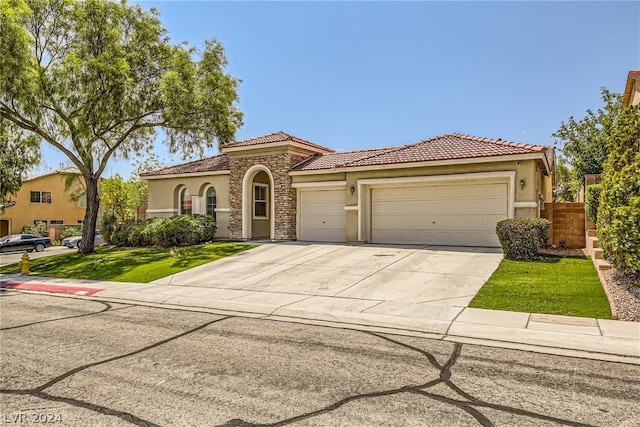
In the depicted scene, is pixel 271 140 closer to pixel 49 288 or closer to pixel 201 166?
pixel 201 166

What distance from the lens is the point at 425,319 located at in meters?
7.93

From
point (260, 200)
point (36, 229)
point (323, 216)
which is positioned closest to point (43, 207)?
point (36, 229)

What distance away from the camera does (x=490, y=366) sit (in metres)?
5.50

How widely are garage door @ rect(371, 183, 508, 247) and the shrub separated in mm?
2491

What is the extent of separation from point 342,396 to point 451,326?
3492 mm

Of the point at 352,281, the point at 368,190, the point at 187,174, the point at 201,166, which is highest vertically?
the point at 201,166

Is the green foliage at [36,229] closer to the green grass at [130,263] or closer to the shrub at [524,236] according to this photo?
the green grass at [130,263]

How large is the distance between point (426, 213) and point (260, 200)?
28.8 feet

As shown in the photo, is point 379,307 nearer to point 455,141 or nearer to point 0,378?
point 0,378

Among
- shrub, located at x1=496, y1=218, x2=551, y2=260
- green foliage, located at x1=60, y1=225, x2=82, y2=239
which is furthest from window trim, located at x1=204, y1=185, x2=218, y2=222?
green foliage, located at x1=60, y1=225, x2=82, y2=239

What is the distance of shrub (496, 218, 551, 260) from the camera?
12.9 m

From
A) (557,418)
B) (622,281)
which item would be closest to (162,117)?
(622,281)

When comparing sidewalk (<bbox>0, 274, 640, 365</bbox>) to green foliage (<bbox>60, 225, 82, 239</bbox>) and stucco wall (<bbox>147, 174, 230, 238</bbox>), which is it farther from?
green foliage (<bbox>60, 225, 82, 239</bbox>)

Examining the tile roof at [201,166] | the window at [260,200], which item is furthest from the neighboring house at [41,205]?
the window at [260,200]
